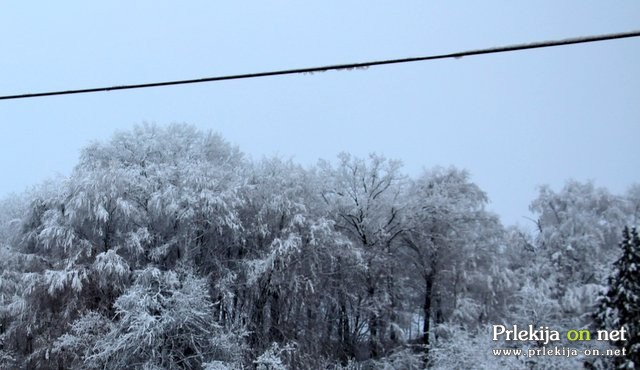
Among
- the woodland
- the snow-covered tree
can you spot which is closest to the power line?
the woodland

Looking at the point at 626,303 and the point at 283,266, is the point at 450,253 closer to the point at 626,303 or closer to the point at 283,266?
the point at 283,266

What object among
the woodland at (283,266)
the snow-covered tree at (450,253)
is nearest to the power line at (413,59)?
the woodland at (283,266)

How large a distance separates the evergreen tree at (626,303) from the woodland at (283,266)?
47mm

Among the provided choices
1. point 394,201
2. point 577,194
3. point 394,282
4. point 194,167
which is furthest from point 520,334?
point 577,194

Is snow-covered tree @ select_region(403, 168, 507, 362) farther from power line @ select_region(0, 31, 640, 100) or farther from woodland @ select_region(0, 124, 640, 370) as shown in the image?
power line @ select_region(0, 31, 640, 100)

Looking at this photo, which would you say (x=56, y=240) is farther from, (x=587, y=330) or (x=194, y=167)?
(x=587, y=330)

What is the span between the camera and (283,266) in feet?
56.5

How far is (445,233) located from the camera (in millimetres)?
21328

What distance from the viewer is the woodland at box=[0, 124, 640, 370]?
1455 cm

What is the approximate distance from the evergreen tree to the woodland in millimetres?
47

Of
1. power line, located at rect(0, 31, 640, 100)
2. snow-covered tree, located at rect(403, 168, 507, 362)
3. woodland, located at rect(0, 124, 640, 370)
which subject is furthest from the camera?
snow-covered tree, located at rect(403, 168, 507, 362)

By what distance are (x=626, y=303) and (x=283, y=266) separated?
385 inches

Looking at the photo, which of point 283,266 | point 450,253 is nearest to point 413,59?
point 283,266

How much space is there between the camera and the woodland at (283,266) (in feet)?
47.8
